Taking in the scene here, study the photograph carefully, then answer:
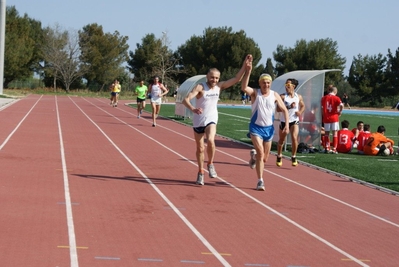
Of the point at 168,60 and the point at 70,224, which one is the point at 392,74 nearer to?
the point at 168,60

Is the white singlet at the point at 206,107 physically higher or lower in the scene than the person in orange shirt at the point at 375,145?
higher

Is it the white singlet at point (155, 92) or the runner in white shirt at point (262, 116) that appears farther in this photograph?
the white singlet at point (155, 92)

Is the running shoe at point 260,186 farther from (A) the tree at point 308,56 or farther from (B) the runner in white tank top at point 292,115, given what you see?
(A) the tree at point 308,56

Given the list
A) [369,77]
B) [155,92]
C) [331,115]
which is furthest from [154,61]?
[331,115]

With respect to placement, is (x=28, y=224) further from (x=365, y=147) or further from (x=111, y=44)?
(x=111, y=44)

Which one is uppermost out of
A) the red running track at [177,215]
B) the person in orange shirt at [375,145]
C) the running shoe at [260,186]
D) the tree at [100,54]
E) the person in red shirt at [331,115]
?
the tree at [100,54]

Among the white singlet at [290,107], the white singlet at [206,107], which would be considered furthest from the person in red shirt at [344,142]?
the white singlet at [206,107]

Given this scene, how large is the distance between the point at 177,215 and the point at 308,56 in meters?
68.8

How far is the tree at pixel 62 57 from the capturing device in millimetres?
74750

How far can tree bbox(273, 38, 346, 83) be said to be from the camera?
75.3 meters

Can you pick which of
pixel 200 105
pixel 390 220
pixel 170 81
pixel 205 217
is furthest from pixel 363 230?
pixel 170 81

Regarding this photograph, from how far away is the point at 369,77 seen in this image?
234 feet

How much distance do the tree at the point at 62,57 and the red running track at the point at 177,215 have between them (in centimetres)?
6125

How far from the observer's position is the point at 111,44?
261 feet
